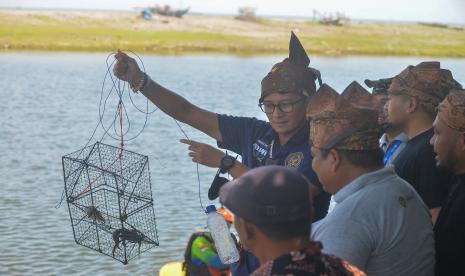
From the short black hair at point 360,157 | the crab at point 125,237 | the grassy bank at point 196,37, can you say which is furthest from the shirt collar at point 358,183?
the grassy bank at point 196,37

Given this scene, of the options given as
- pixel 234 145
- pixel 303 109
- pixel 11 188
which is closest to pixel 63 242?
pixel 11 188

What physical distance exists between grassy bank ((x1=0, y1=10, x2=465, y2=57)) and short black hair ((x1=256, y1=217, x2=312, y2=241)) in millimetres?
39391

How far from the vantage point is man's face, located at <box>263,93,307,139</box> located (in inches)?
179

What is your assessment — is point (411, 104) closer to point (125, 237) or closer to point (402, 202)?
point (402, 202)

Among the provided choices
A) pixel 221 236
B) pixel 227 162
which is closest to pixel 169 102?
pixel 227 162

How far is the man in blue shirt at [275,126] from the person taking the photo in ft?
14.7

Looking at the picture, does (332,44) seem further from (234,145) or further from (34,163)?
(234,145)

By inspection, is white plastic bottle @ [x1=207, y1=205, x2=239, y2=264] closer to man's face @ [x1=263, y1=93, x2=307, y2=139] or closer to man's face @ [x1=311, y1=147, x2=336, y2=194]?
man's face @ [x1=263, y1=93, x2=307, y2=139]

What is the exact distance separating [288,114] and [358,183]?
4.01 ft

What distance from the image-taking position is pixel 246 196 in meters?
2.75

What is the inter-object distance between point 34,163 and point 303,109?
1003 cm

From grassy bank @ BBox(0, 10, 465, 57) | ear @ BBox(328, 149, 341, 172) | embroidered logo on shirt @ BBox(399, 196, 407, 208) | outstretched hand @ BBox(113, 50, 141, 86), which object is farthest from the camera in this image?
grassy bank @ BBox(0, 10, 465, 57)

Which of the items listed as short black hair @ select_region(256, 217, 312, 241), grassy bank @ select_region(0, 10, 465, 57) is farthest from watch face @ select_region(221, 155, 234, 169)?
grassy bank @ select_region(0, 10, 465, 57)

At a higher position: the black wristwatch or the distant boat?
the black wristwatch
